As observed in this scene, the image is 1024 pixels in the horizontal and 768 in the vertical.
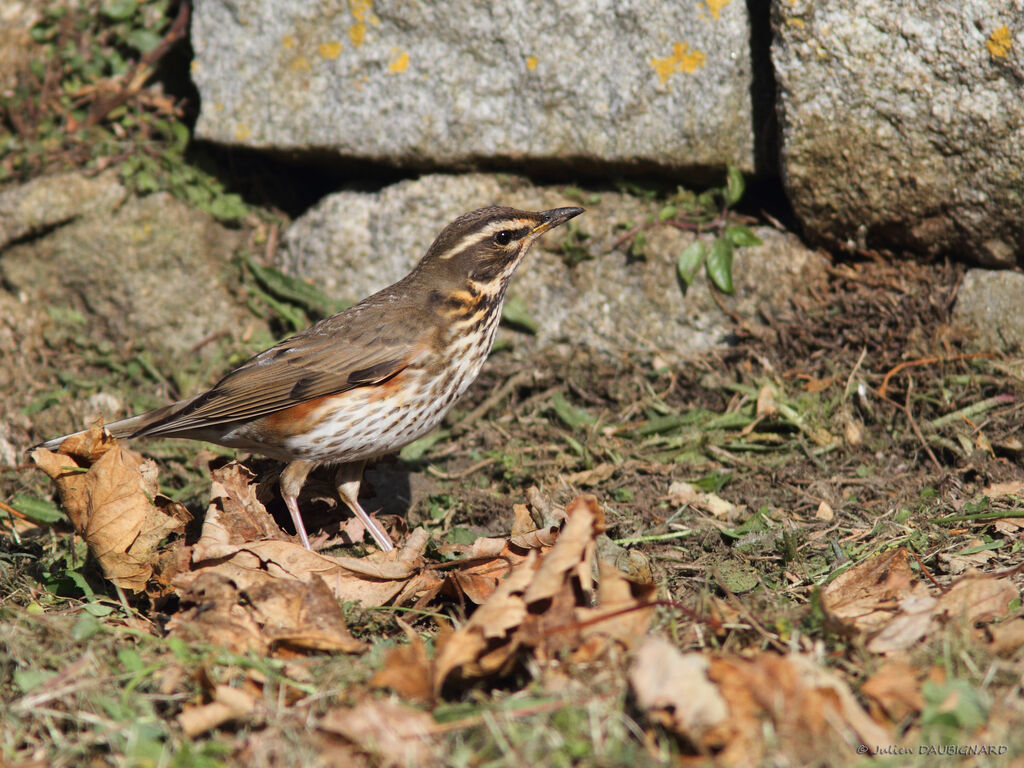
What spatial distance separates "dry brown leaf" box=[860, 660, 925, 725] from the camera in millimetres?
2984

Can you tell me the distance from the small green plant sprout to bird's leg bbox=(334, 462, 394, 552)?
260 cm

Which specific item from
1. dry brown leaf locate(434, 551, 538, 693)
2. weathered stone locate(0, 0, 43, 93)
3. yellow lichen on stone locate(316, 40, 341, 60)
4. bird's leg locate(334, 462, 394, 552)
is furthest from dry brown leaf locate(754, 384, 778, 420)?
weathered stone locate(0, 0, 43, 93)

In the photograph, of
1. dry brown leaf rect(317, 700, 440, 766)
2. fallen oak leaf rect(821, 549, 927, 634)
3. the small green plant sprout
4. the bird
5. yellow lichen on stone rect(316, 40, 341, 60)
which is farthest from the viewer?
yellow lichen on stone rect(316, 40, 341, 60)

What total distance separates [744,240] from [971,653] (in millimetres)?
3875

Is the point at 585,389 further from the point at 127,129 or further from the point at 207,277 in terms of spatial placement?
the point at 127,129

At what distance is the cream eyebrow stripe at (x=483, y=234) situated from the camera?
5609 mm

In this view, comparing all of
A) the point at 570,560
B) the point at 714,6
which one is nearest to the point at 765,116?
the point at 714,6

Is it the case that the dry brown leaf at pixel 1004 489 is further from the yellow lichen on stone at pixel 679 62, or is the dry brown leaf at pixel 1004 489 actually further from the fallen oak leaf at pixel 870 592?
the yellow lichen on stone at pixel 679 62

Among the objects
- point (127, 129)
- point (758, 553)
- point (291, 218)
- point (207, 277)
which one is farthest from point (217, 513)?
point (127, 129)

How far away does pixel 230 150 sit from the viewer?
7.54 metres

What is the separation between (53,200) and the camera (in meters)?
7.15

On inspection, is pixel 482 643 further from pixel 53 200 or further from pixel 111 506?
pixel 53 200

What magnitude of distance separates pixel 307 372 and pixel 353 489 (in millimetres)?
768

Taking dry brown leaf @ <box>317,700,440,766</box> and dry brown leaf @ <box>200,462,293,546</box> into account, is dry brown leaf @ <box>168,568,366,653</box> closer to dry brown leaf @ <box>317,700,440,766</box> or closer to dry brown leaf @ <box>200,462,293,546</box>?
dry brown leaf @ <box>200,462,293,546</box>
